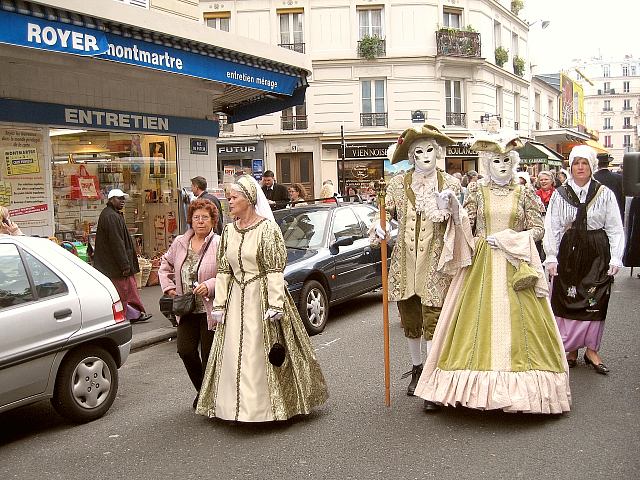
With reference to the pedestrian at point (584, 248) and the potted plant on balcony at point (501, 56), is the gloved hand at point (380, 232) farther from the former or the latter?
the potted plant on balcony at point (501, 56)

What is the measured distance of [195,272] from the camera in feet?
18.3

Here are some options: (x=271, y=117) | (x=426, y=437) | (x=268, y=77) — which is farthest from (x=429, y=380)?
(x=271, y=117)

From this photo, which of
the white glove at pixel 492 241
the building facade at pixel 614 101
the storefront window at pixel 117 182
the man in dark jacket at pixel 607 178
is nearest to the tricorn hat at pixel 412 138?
the white glove at pixel 492 241

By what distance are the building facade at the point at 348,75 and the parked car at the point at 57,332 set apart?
23878 millimetres

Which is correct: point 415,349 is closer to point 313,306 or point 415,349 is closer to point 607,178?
point 313,306

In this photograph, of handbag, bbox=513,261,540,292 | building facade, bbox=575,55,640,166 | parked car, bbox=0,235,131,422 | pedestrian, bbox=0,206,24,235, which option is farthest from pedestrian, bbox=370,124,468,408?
building facade, bbox=575,55,640,166

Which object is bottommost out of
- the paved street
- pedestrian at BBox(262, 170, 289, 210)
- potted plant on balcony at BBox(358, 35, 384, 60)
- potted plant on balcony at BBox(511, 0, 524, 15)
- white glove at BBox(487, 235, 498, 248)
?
the paved street

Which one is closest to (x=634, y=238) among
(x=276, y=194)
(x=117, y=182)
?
(x=276, y=194)

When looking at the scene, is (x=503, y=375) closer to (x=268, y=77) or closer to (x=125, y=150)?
(x=268, y=77)

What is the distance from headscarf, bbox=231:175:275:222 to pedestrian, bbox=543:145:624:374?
94.6 inches

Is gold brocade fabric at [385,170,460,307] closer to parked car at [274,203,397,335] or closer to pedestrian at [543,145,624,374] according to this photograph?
pedestrian at [543,145,624,374]

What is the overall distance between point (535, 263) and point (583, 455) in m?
1.35

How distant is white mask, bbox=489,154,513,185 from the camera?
5.52 meters

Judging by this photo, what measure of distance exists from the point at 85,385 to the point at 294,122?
25.0 m
